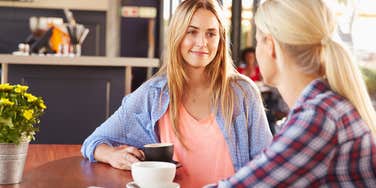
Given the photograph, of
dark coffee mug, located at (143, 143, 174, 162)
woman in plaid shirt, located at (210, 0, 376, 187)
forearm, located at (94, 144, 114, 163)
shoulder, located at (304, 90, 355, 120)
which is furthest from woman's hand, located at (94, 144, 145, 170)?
shoulder, located at (304, 90, 355, 120)

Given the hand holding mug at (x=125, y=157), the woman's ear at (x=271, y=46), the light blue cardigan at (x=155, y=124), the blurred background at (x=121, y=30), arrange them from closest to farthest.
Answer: the woman's ear at (x=271, y=46) < the hand holding mug at (x=125, y=157) < the light blue cardigan at (x=155, y=124) < the blurred background at (x=121, y=30)

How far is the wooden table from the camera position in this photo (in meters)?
1.50

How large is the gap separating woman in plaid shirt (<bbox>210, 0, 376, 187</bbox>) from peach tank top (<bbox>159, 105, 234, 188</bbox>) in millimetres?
722

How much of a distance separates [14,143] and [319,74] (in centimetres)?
71

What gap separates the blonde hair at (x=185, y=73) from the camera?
200 centimetres

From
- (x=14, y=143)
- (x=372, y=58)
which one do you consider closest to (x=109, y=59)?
(x=372, y=58)

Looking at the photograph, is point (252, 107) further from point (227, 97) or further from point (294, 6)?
point (294, 6)

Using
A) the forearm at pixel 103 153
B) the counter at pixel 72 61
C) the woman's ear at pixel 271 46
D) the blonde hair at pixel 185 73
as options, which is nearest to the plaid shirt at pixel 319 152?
the woman's ear at pixel 271 46

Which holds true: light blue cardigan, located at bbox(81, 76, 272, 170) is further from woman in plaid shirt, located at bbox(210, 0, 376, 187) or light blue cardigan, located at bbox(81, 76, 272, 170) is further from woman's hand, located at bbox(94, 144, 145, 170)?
woman in plaid shirt, located at bbox(210, 0, 376, 187)

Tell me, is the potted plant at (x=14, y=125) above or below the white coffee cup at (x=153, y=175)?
above

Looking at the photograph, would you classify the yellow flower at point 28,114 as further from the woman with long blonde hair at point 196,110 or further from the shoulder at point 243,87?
the shoulder at point 243,87

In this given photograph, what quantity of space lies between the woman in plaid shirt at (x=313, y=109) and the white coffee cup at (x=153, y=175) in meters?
0.24

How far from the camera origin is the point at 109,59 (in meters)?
4.10

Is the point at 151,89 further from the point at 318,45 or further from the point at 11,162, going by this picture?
the point at 318,45
